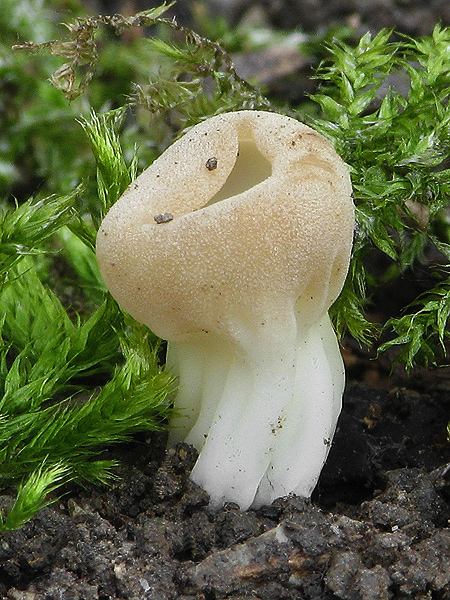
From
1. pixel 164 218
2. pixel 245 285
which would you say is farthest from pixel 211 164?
pixel 245 285

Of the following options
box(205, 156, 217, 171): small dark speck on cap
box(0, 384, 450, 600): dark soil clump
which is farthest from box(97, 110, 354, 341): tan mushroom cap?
box(0, 384, 450, 600): dark soil clump

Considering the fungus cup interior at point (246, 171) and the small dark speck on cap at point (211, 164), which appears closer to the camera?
the small dark speck on cap at point (211, 164)

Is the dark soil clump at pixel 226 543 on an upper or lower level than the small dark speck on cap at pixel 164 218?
lower

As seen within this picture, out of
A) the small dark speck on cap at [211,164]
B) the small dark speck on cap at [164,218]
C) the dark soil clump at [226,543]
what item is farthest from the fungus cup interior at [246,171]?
the dark soil clump at [226,543]

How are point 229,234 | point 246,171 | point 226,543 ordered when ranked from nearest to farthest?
point 229,234 < point 226,543 < point 246,171

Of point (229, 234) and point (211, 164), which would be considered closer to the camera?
point (229, 234)

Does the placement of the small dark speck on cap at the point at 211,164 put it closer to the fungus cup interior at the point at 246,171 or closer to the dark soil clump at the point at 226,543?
the fungus cup interior at the point at 246,171

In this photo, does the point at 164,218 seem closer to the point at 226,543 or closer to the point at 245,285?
the point at 245,285

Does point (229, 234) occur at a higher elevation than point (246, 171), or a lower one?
higher
